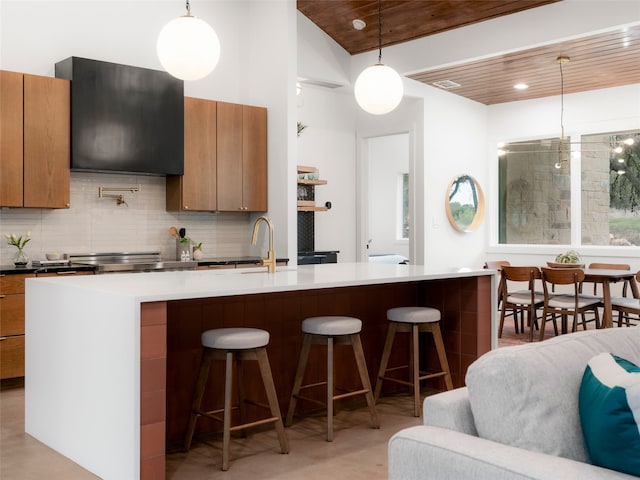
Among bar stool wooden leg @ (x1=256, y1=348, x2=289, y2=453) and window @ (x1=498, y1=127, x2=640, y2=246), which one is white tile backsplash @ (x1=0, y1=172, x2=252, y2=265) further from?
window @ (x1=498, y1=127, x2=640, y2=246)

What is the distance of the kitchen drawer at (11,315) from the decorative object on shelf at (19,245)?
416 millimetres

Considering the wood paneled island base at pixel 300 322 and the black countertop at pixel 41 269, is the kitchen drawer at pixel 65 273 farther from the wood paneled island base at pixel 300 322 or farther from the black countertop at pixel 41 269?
the wood paneled island base at pixel 300 322

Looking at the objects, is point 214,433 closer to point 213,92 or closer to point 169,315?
point 169,315

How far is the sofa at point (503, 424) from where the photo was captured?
1544mm

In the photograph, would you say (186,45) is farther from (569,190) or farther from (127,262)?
(569,190)

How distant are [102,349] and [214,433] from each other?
40.6 inches

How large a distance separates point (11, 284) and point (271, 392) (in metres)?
2.49

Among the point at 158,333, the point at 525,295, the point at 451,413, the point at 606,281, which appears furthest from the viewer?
the point at 525,295

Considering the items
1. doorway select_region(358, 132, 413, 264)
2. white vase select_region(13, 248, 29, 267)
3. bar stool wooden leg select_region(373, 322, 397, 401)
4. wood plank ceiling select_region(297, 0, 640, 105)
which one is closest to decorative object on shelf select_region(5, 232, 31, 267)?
white vase select_region(13, 248, 29, 267)

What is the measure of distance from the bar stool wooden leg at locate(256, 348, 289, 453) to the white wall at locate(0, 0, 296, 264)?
118 inches

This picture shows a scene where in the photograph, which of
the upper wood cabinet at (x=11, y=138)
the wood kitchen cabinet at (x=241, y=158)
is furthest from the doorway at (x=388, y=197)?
the upper wood cabinet at (x=11, y=138)

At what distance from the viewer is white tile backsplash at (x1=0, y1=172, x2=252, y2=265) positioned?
5.28 metres

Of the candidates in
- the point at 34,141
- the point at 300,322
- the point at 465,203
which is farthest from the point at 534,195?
the point at 34,141

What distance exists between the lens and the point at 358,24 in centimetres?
693
